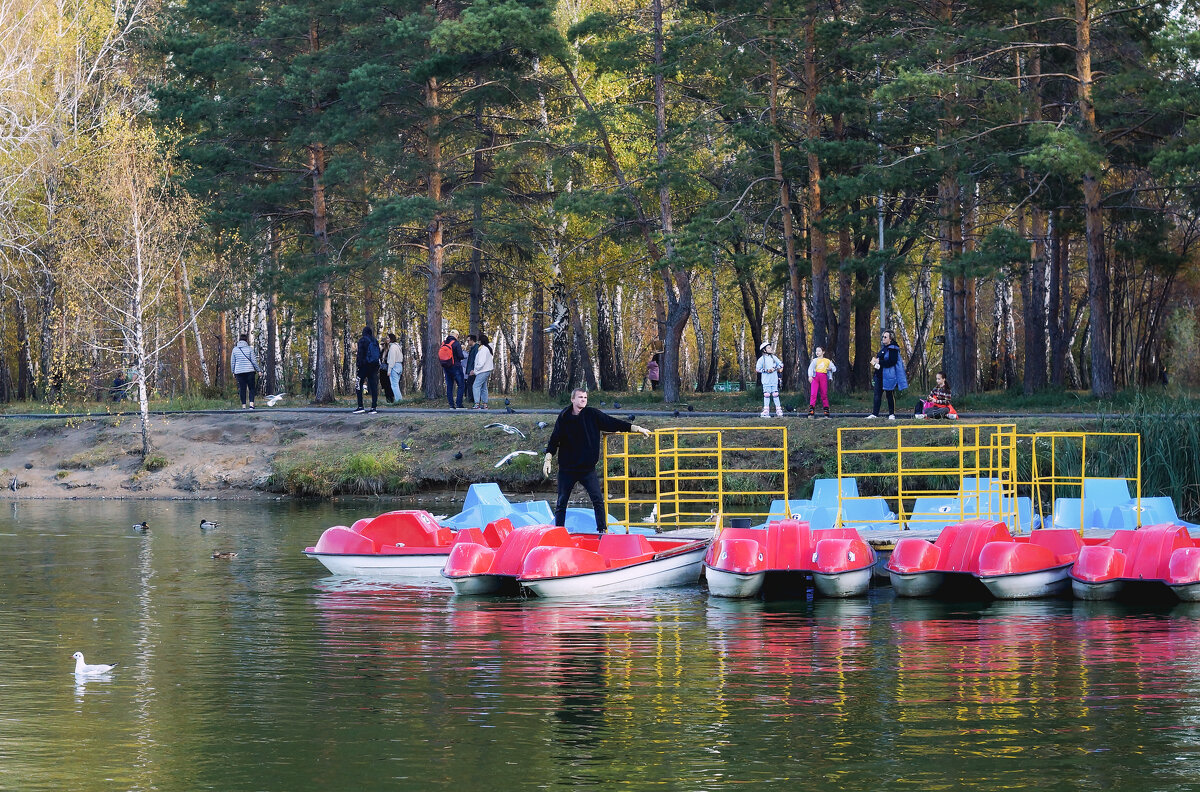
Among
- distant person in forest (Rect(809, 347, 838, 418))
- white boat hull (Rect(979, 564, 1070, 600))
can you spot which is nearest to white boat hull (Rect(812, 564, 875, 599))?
white boat hull (Rect(979, 564, 1070, 600))

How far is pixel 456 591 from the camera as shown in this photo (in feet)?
62.2

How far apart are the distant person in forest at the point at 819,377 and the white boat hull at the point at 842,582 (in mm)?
14191

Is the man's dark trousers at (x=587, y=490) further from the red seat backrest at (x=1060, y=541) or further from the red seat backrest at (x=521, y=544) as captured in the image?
the red seat backrest at (x=1060, y=541)

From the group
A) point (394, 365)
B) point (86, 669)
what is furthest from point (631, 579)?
point (394, 365)

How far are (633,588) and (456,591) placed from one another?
7.57ft

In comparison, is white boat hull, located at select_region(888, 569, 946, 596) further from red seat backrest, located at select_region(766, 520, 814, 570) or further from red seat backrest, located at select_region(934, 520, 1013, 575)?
red seat backrest, located at select_region(766, 520, 814, 570)

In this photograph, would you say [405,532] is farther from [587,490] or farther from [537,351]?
[537,351]

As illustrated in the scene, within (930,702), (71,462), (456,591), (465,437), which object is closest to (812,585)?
(456,591)

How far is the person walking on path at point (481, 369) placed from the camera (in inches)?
1538

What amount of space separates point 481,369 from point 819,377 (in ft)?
33.3

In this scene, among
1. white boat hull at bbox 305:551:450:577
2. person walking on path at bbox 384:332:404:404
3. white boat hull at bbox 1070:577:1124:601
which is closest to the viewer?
white boat hull at bbox 1070:577:1124:601

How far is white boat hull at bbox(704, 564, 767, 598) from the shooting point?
1823 cm

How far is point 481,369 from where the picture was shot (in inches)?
1540

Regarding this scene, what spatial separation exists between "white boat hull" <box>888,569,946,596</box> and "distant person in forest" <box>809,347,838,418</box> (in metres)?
14.1
